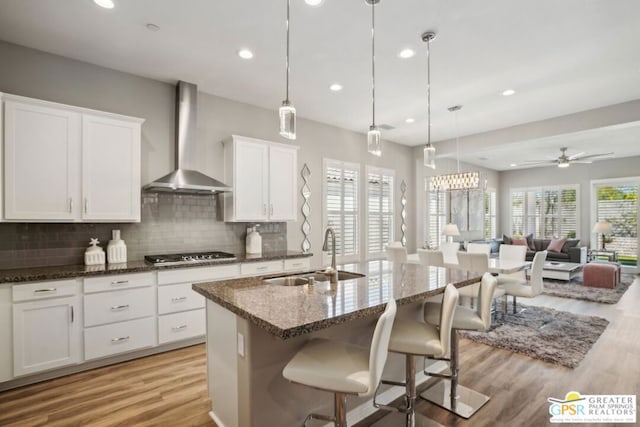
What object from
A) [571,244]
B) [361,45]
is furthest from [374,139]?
[571,244]

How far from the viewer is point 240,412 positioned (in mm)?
1789

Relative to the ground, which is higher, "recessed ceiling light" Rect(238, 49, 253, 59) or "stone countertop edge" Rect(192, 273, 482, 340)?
"recessed ceiling light" Rect(238, 49, 253, 59)

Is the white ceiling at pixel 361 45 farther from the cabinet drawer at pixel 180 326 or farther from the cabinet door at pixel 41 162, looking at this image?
the cabinet drawer at pixel 180 326

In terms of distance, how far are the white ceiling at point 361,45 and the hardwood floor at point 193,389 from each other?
3005mm

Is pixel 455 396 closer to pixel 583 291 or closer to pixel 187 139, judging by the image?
pixel 187 139

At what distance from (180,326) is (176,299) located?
296 millimetres

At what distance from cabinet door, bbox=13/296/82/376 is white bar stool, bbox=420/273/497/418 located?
300cm

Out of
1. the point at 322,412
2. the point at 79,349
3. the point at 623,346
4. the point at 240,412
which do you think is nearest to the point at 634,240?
the point at 623,346

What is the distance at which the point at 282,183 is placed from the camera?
173 inches

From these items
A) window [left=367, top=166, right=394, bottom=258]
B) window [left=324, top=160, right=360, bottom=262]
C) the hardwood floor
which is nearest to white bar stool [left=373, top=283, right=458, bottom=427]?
the hardwood floor

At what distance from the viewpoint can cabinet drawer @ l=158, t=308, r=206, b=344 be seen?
10.5 ft

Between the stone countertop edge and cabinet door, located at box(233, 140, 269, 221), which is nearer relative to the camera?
the stone countertop edge

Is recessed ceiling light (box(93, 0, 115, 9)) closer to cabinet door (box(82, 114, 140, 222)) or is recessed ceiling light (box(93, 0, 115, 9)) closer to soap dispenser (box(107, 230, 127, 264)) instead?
cabinet door (box(82, 114, 140, 222))

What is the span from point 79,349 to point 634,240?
450 inches
